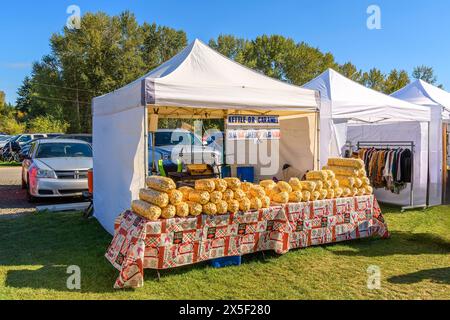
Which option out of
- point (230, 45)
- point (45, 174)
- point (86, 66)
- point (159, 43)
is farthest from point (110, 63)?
point (45, 174)

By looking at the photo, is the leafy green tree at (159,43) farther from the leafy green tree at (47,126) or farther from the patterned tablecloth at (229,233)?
the patterned tablecloth at (229,233)

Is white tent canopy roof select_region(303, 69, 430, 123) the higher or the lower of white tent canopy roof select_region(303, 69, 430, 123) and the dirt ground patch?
the higher

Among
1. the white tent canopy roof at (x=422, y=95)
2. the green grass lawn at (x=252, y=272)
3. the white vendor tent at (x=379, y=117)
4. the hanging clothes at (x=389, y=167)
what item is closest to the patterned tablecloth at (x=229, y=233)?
the green grass lawn at (x=252, y=272)

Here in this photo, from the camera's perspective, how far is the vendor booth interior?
4258 millimetres

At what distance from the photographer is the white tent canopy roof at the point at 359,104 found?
318 inches

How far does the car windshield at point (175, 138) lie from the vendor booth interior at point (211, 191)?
178 inches

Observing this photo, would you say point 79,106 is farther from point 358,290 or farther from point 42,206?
point 358,290

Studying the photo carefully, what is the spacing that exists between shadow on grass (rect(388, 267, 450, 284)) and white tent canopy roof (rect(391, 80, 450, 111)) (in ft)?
30.2

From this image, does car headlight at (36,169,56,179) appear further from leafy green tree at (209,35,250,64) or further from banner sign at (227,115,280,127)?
leafy green tree at (209,35,250,64)

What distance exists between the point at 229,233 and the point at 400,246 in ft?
9.50

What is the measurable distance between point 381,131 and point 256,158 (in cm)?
399
